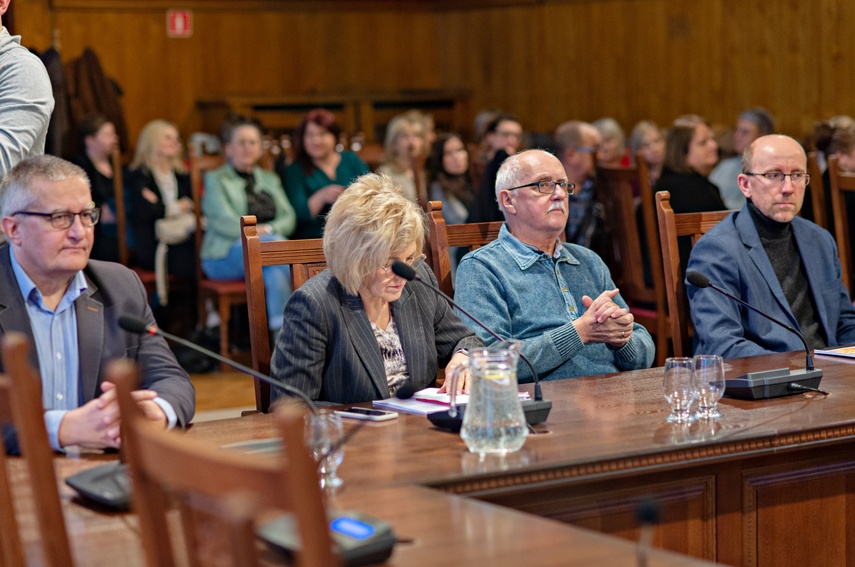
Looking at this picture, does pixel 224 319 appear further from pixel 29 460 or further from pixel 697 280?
pixel 29 460

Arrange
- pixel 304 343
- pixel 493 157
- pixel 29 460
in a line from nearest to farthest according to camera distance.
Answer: pixel 29 460 → pixel 304 343 → pixel 493 157

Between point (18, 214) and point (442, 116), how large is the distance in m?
7.34

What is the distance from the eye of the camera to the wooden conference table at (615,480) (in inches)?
64.2

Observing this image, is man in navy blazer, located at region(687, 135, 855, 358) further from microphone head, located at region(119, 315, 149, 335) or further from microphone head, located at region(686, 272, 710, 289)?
microphone head, located at region(119, 315, 149, 335)

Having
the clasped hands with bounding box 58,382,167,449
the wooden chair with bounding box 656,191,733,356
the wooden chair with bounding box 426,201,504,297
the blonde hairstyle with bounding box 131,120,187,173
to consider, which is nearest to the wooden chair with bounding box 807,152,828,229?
the wooden chair with bounding box 656,191,733,356

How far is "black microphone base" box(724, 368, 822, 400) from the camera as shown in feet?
7.88

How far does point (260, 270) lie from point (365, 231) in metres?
0.32

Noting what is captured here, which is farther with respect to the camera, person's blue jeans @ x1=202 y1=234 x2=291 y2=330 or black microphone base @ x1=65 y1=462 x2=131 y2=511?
person's blue jeans @ x1=202 y1=234 x2=291 y2=330

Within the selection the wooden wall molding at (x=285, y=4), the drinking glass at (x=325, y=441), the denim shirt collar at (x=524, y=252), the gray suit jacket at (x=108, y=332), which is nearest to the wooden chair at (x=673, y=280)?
the denim shirt collar at (x=524, y=252)

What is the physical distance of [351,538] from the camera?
150 cm

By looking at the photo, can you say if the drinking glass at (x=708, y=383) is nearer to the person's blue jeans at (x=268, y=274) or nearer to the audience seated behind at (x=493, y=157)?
the audience seated behind at (x=493, y=157)

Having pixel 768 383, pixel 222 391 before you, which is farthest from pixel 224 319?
pixel 768 383

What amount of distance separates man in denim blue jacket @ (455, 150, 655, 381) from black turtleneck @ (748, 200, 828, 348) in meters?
0.49

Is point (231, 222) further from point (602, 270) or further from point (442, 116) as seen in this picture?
point (442, 116)
